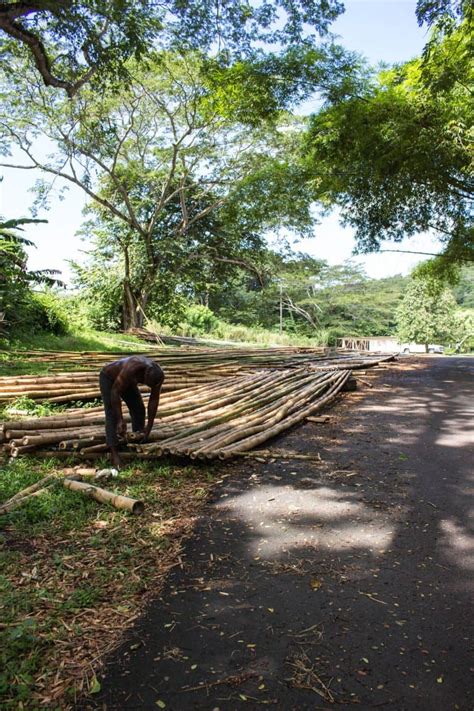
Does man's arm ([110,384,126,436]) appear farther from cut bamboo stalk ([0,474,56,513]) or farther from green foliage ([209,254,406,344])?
green foliage ([209,254,406,344])

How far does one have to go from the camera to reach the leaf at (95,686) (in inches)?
75.9

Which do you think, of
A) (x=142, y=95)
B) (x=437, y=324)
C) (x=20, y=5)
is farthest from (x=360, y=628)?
(x=437, y=324)

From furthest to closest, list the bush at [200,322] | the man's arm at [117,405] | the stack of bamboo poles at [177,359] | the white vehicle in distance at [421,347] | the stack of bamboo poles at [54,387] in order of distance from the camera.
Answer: the white vehicle in distance at [421,347] < the bush at [200,322] < the stack of bamboo poles at [177,359] < the stack of bamboo poles at [54,387] < the man's arm at [117,405]

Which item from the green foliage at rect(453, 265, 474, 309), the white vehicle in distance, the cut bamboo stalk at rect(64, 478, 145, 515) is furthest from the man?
the green foliage at rect(453, 265, 474, 309)

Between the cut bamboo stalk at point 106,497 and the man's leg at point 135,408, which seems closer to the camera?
the cut bamboo stalk at point 106,497

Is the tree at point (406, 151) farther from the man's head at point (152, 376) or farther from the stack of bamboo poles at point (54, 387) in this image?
the stack of bamboo poles at point (54, 387)

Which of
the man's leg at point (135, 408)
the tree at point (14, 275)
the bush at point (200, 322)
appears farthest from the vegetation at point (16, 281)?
the bush at point (200, 322)

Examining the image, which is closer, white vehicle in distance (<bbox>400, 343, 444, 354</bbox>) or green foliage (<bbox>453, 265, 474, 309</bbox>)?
white vehicle in distance (<bbox>400, 343, 444, 354</bbox>)

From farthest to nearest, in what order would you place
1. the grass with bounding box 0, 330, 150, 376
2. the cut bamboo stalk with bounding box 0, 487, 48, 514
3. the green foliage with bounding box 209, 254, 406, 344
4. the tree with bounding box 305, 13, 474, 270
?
1. the green foliage with bounding box 209, 254, 406, 344
2. the tree with bounding box 305, 13, 474, 270
3. the grass with bounding box 0, 330, 150, 376
4. the cut bamboo stalk with bounding box 0, 487, 48, 514

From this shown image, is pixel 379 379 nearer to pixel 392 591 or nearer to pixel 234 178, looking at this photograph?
pixel 392 591

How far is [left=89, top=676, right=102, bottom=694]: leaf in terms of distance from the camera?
1.93 meters

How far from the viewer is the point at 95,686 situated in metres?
1.95

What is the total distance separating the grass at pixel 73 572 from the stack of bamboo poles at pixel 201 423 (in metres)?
0.37

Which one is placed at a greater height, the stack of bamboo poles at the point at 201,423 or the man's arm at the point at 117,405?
the man's arm at the point at 117,405
